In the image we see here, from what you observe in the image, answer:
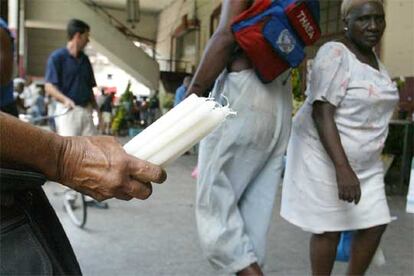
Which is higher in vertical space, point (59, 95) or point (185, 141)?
point (185, 141)

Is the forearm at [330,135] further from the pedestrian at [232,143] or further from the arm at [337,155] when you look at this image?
the pedestrian at [232,143]

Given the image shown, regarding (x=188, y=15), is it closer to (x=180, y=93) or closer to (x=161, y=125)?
(x=180, y=93)

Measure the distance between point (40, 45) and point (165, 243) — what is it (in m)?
27.9

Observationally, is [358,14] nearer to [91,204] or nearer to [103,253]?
[103,253]

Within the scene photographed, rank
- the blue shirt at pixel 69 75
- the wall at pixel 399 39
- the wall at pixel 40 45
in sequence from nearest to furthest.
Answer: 1. the blue shirt at pixel 69 75
2. the wall at pixel 399 39
3. the wall at pixel 40 45

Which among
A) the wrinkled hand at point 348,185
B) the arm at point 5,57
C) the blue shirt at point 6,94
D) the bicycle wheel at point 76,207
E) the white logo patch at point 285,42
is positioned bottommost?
the bicycle wheel at point 76,207

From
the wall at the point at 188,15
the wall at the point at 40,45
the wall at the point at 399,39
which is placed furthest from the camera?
the wall at the point at 40,45

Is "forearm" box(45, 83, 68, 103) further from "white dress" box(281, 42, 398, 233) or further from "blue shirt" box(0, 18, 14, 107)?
"white dress" box(281, 42, 398, 233)

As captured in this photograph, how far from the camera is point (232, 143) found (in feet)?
8.14

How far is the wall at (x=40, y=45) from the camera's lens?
2964cm

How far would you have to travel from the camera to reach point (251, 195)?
2.65 meters

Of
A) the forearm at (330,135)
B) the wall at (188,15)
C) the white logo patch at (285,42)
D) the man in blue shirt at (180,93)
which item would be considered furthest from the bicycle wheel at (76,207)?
the wall at (188,15)

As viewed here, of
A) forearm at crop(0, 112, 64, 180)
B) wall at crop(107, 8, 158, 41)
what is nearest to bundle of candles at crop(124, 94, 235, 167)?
forearm at crop(0, 112, 64, 180)

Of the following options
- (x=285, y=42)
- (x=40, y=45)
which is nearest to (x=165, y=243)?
(x=285, y=42)
